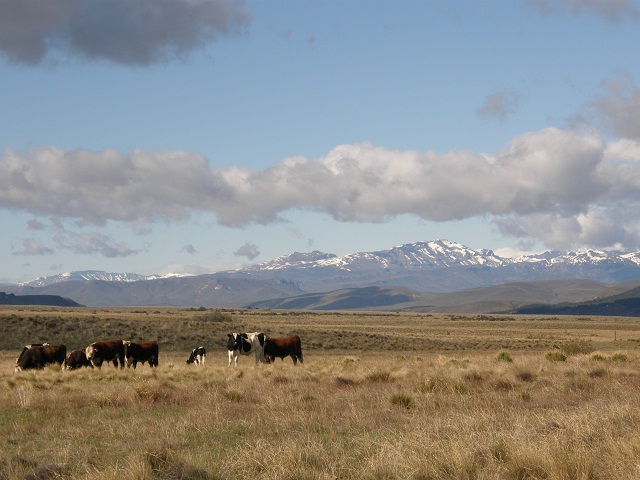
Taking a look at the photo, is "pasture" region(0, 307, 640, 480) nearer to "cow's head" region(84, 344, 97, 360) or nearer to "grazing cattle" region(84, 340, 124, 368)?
"cow's head" region(84, 344, 97, 360)

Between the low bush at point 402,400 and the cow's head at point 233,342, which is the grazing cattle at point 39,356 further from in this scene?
the low bush at point 402,400

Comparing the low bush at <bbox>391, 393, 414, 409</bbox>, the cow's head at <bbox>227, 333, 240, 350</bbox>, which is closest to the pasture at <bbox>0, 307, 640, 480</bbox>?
the low bush at <bbox>391, 393, 414, 409</bbox>

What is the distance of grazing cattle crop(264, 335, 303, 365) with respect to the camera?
35719 mm

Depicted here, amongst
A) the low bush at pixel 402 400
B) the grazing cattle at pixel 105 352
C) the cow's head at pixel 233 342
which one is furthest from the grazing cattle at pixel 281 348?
the low bush at pixel 402 400

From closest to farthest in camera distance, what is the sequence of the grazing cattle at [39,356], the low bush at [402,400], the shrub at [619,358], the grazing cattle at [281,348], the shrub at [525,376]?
the low bush at [402,400]
the shrub at [525,376]
the shrub at [619,358]
the grazing cattle at [39,356]
the grazing cattle at [281,348]

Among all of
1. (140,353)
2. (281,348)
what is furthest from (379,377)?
(140,353)

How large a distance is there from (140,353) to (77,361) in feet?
11.3

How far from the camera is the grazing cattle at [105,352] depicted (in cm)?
3099

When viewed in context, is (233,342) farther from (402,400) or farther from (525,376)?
(402,400)

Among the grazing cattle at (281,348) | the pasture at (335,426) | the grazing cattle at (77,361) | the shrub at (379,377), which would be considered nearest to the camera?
the pasture at (335,426)

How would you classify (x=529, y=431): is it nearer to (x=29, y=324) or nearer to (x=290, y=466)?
(x=290, y=466)

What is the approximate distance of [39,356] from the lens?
30.8 m

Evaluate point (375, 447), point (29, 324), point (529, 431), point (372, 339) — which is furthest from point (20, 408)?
point (372, 339)

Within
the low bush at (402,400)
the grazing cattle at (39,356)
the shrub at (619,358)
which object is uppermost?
the low bush at (402,400)
